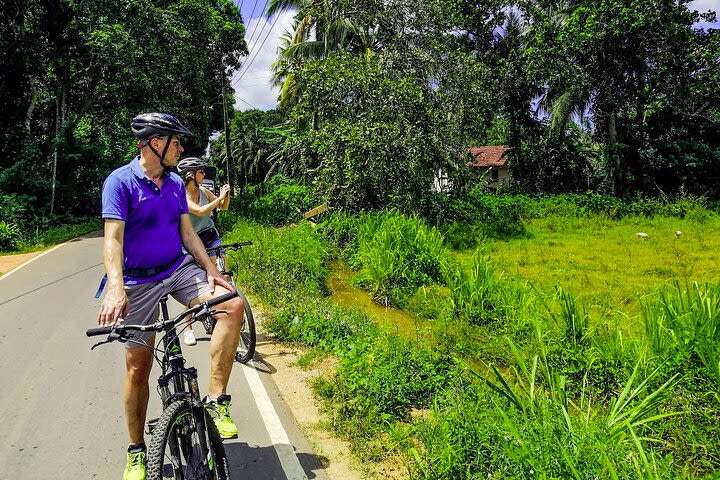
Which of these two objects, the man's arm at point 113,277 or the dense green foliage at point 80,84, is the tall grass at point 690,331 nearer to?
the man's arm at point 113,277

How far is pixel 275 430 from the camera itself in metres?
4.29

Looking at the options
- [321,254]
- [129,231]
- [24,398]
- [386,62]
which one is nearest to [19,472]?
[24,398]

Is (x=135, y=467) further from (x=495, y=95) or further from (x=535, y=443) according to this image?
(x=495, y=95)

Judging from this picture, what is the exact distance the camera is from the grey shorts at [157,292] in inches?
128

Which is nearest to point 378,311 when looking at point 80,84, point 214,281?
point 214,281

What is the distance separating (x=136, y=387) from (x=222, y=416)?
0.55 meters

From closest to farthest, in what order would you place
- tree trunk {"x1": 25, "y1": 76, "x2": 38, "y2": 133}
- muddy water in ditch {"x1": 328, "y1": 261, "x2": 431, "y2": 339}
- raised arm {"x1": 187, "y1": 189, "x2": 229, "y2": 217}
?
raised arm {"x1": 187, "y1": 189, "x2": 229, "y2": 217}
muddy water in ditch {"x1": 328, "y1": 261, "x2": 431, "y2": 339}
tree trunk {"x1": 25, "y1": 76, "x2": 38, "y2": 133}

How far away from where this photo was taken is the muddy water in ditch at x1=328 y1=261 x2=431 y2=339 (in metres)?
7.54

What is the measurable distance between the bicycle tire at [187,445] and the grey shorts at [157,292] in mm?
591

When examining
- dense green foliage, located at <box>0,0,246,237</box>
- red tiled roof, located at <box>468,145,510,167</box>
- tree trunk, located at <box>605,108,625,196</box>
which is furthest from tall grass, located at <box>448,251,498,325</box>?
red tiled roof, located at <box>468,145,510,167</box>

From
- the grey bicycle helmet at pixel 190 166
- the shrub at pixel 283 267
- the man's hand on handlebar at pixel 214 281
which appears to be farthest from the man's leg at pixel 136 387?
the shrub at pixel 283 267

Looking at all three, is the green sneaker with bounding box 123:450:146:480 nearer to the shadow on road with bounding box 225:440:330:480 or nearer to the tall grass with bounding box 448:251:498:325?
the shadow on road with bounding box 225:440:330:480

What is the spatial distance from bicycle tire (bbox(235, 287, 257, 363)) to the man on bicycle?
7.02ft

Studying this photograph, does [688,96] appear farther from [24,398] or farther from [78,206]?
[78,206]
